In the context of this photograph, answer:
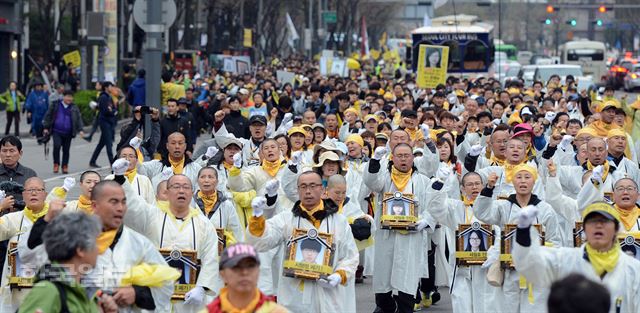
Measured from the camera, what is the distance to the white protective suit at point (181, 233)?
9.15 m

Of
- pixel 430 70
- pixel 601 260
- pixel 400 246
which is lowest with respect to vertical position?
pixel 400 246

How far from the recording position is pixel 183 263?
941 cm

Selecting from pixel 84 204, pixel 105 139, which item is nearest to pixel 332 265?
pixel 84 204

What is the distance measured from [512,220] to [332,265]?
58.0 inches

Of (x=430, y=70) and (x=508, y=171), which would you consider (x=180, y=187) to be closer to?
(x=508, y=171)

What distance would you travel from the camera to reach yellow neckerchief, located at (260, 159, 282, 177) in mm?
13390

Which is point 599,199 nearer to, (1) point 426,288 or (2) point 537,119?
(1) point 426,288

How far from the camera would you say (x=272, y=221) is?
976cm

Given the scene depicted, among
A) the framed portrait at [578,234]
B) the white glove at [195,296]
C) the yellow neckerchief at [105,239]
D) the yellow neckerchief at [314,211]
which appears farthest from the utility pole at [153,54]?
the yellow neckerchief at [105,239]

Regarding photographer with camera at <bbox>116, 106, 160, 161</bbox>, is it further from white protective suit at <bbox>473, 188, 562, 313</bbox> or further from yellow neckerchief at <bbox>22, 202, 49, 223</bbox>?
white protective suit at <bbox>473, 188, 562, 313</bbox>

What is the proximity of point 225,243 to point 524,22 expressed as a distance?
5463 inches

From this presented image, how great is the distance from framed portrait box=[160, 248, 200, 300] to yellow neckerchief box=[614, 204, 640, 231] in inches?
114

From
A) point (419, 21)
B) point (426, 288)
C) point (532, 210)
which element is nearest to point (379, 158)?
point (426, 288)

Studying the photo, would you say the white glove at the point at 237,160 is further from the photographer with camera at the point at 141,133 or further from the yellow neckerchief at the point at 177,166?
the photographer with camera at the point at 141,133
